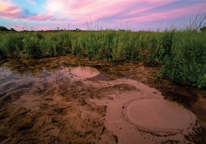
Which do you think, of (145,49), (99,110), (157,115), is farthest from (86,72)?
(145,49)

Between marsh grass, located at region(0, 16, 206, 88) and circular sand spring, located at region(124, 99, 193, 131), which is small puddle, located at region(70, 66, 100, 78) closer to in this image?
marsh grass, located at region(0, 16, 206, 88)

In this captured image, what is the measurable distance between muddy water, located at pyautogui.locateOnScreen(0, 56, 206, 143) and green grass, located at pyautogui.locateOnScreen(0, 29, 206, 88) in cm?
47

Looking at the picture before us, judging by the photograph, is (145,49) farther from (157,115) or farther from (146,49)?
(157,115)

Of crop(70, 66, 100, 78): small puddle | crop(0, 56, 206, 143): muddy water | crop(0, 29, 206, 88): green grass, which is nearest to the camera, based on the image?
crop(0, 56, 206, 143): muddy water

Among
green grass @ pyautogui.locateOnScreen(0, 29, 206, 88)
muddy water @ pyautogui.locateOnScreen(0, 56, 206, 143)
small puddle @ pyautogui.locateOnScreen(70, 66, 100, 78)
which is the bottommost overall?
muddy water @ pyautogui.locateOnScreen(0, 56, 206, 143)

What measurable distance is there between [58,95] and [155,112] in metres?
2.15

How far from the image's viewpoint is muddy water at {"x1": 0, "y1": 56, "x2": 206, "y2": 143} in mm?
1675

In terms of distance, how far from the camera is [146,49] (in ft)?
17.1

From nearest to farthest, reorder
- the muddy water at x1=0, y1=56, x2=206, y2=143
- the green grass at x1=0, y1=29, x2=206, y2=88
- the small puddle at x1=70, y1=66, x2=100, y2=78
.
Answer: the muddy water at x1=0, y1=56, x2=206, y2=143 → the green grass at x1=0, y1=29, x2=206, y2=88 → the small puddle at x1=70, y1=66, x2=100, y2=78

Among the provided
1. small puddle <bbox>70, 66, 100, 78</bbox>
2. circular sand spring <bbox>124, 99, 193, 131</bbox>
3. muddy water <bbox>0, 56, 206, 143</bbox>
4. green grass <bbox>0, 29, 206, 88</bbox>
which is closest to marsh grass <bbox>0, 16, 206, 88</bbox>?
green grass <bbox>0, 29, 206, 88</bbox>

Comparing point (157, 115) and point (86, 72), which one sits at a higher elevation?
point (86, 72)

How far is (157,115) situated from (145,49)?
3.82 meters

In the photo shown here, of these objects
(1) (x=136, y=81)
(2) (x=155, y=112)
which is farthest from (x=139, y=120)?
(1) (x=136, y=81)

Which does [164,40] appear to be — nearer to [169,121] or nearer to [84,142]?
[169,121]
